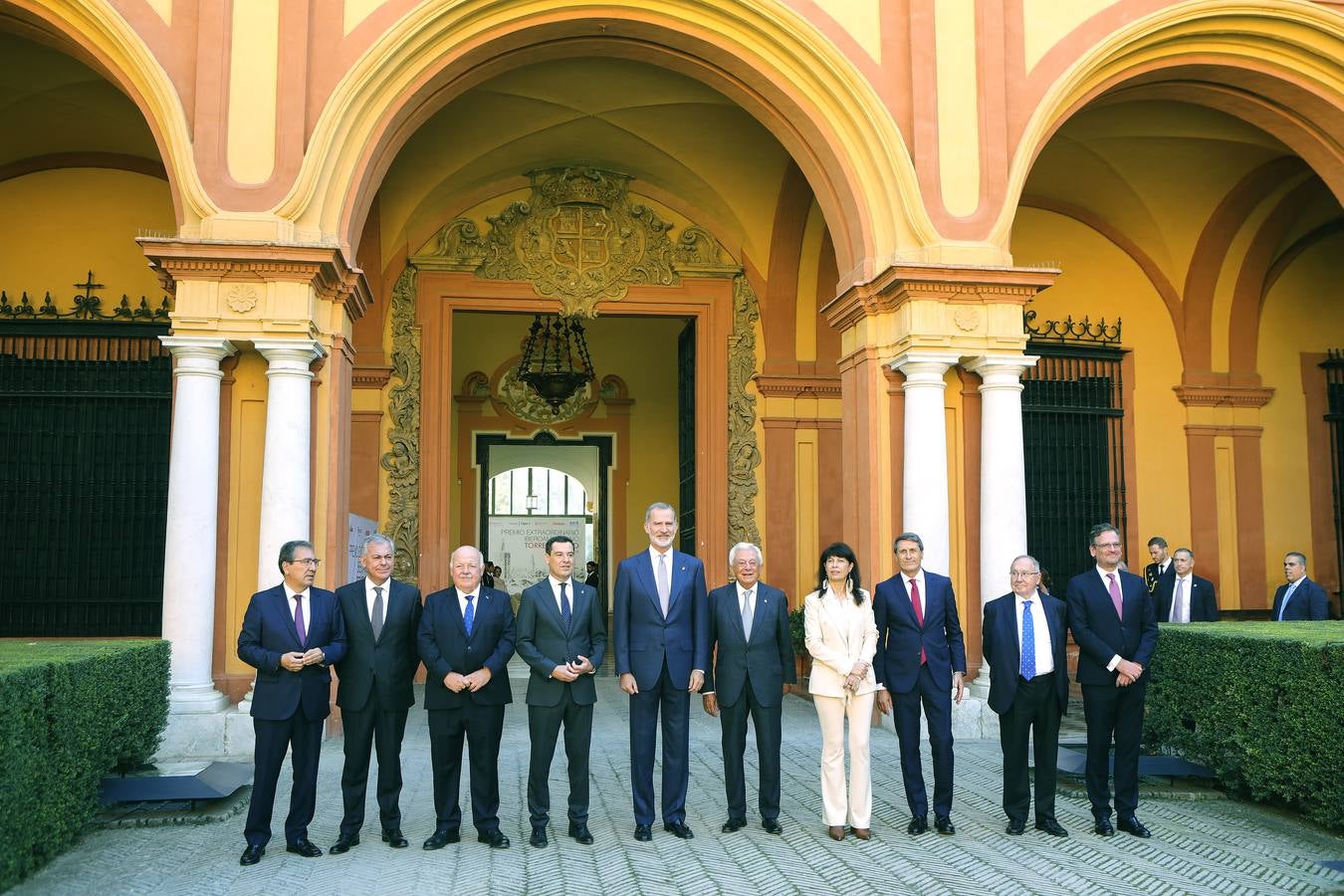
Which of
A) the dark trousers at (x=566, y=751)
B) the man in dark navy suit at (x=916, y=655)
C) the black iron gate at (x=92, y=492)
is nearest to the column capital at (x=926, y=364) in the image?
the man in dark navy suit at (x=916, y=655)

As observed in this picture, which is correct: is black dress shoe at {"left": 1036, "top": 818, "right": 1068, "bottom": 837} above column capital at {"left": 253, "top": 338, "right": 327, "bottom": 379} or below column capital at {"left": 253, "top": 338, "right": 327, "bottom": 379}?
below

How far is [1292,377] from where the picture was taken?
43.8ft

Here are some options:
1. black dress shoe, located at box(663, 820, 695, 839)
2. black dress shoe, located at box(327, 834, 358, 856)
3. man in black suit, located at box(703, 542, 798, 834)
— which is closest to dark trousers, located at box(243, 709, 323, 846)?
black dress shoe, located at box(327, 834, 358, 856)

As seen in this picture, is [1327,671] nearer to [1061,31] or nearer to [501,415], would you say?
[1061,31]

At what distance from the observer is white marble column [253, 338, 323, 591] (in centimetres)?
827

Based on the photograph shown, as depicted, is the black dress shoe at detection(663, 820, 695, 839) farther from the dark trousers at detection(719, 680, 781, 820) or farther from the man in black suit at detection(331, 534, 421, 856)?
the man in black suit at detection(331, 534, 421, 856)

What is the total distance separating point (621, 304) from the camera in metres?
12.5

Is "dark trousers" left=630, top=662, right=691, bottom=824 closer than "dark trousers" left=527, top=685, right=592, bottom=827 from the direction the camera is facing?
No

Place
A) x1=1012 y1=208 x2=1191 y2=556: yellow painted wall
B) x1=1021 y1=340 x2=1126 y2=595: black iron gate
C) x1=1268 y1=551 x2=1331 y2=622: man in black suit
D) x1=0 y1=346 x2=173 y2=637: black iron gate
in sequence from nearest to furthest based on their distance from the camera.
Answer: x1=1268 y1=551 x2=1331 y2=622: man in black suit → x1=0 y1=346 x2=173 y2=637: black iron gate → x1=1021 y1=340 x2=1126 y2=595: black iron gate → x1=1012 y1=208 x2=1191 y2=556: yellow painted wall

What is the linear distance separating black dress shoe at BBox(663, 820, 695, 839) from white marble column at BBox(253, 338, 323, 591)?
12.6ft

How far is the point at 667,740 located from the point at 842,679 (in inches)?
36.0

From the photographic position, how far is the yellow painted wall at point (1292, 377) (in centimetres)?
1311

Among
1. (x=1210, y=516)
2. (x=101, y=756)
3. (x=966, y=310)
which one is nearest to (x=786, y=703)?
(x=966, y=310)

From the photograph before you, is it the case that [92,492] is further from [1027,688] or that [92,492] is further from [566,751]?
[1027,688]
